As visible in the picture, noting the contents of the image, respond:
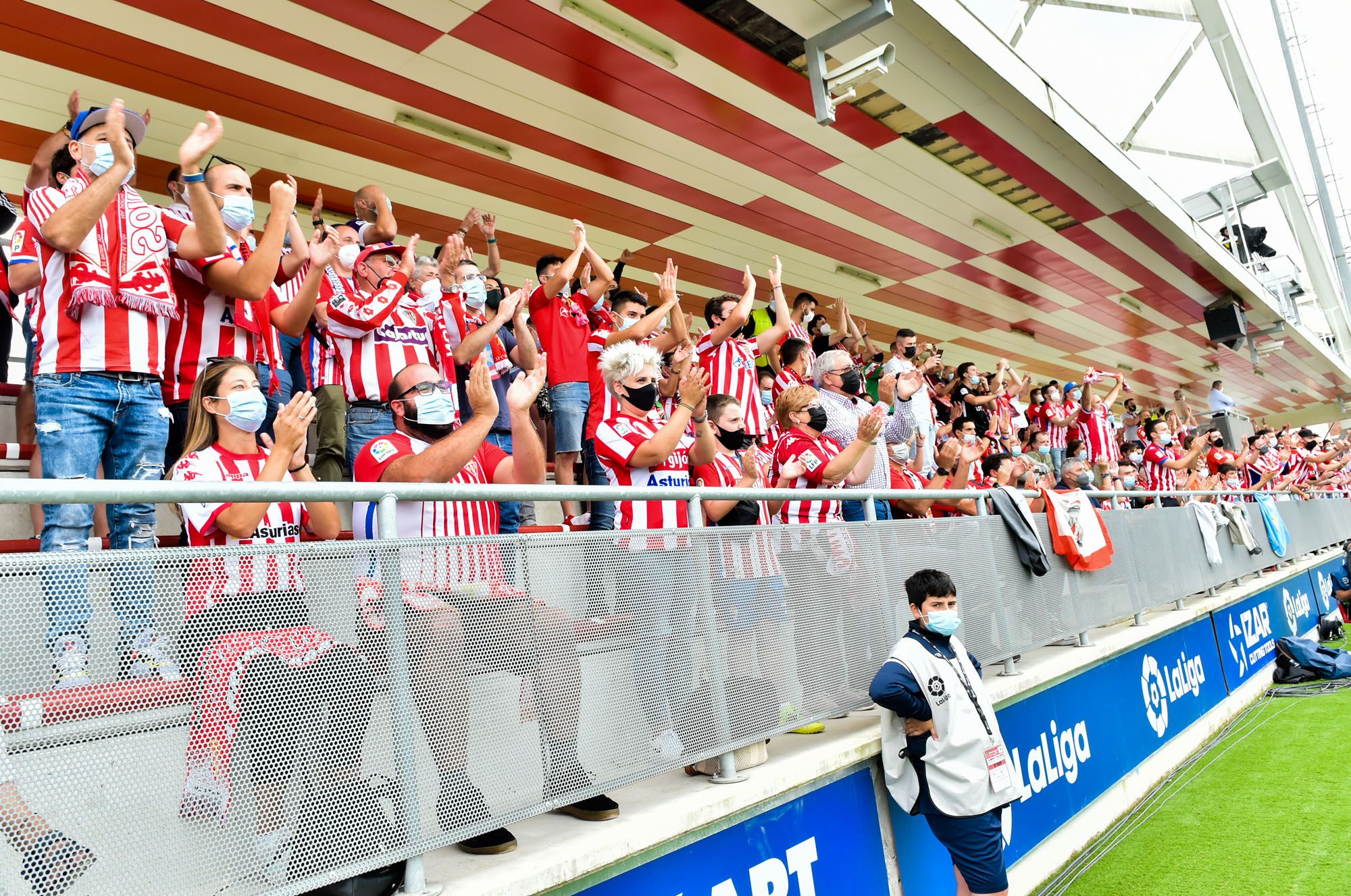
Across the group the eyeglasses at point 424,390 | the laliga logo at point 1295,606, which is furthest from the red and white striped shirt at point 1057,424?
the eyeglasses at point 424,390

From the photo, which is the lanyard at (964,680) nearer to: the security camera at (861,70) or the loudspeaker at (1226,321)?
the security camera at (861,70)

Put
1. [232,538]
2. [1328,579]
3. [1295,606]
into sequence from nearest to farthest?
[232,538]
[1295,606]
[1328,579]

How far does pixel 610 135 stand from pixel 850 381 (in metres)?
2.19

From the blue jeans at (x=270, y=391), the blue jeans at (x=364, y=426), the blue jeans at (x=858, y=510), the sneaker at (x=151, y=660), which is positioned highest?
the blue jeans at (x=270, y=391)

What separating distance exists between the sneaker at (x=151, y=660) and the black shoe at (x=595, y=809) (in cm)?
128

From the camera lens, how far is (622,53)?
189 inches

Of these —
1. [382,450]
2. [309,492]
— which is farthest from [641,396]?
[309,492]

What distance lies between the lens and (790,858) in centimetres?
298

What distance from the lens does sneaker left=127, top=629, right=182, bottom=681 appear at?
1521mm

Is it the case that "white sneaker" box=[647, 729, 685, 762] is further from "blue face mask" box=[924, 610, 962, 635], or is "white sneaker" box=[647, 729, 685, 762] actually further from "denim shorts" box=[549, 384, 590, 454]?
"denim shorts" box=[549, 384, 590, 454]

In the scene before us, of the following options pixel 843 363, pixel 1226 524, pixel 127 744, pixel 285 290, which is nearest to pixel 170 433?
pixel 285 290

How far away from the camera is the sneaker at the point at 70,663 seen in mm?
1442

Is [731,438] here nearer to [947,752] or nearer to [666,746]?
[947,752]

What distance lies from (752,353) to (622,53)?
2.27 m
